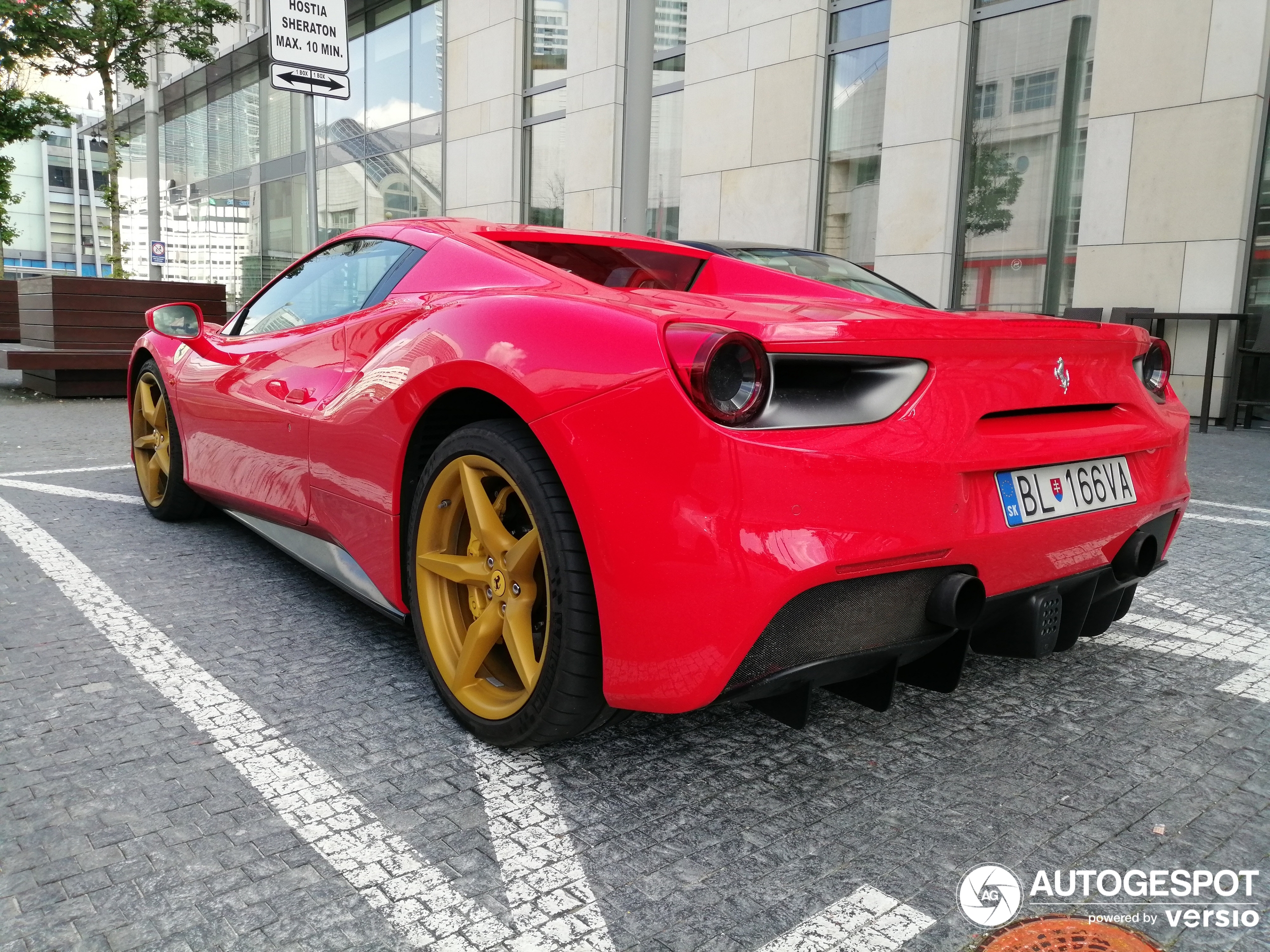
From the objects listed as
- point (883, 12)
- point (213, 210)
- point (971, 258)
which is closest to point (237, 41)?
point (213, 210)

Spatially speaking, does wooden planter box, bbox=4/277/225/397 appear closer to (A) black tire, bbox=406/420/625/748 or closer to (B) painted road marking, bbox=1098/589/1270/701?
(A) black tire, bbox=406/420/625/748

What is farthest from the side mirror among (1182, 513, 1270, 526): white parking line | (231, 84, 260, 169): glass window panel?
(231, 84, 260, 169): glass window panel

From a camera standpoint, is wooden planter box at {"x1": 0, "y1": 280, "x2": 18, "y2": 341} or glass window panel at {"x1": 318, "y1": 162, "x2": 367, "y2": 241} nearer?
wooden planter box at {"x1": 0, "y1": 280, "x2": 18, "y2": 341}

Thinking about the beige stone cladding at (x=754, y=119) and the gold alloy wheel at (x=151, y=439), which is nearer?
the gold alloy wheel at (x=151, y=439)

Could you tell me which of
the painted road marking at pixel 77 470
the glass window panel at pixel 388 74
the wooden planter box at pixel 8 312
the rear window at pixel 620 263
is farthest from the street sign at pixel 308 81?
the glass window panel at pixel 388 74

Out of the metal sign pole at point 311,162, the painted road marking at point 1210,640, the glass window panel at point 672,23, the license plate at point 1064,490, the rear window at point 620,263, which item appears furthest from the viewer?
the glass window panel at point 672,23

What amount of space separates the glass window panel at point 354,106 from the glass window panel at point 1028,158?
1404 centimetres

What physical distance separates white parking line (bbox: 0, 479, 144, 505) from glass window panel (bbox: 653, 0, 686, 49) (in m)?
10.5

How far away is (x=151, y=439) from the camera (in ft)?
15.0

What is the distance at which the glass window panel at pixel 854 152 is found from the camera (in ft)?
37.6

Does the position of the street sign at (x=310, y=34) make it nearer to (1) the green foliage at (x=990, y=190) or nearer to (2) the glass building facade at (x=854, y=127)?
(2) the glass building facade at (x=854, y=127)

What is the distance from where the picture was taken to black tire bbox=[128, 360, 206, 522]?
13.9 feet

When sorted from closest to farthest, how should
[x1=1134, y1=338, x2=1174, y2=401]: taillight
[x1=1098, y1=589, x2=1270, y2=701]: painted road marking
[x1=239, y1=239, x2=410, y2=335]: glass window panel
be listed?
1. [x1=1134, y1=338, x2=1174, y2=401]: taillight
2. [x1=1098, y1=589, x2=1270, y2=701]: painted road marking
3. [x1=239, y1=239, x2=410, y2=335]: glass window panel

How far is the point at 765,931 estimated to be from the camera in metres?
1.66
